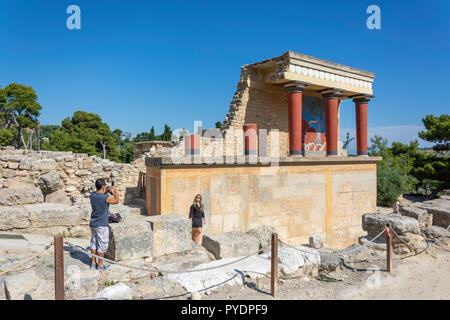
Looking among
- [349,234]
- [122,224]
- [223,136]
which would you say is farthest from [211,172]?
[349,234]

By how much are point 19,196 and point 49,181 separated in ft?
3.95

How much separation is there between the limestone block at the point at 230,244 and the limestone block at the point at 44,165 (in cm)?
471

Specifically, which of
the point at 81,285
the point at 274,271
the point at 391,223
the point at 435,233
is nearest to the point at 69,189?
the point at 81,285

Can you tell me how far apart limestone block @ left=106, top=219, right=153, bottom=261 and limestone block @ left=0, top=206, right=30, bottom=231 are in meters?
2.29

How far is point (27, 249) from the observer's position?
509 centimetres

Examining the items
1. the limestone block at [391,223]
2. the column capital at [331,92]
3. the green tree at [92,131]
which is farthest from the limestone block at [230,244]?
the green tree at [92,131]

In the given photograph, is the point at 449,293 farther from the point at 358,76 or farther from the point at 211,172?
the point at 358,76

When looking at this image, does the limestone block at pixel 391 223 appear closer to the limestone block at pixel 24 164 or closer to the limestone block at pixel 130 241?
the limestone block at pixel 130 241

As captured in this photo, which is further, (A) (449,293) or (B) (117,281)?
(A) (449,293)

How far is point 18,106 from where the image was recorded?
31.2 metres

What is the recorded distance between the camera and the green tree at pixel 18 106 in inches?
1204

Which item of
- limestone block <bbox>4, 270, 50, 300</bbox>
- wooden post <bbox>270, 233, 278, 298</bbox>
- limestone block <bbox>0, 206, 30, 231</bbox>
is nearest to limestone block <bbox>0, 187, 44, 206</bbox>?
limestone block <bbox>0, 206, 30, 231</bbox>
